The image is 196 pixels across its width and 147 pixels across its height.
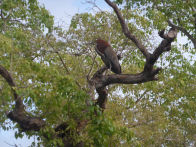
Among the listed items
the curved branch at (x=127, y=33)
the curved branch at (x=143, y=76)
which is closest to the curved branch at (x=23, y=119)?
the curved branch at (x=143, y=76)

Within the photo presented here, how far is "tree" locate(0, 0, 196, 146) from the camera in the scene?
6270 millimetres

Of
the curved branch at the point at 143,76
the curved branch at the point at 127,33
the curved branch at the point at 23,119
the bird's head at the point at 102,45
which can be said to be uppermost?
the curved branch at the point at 127,33

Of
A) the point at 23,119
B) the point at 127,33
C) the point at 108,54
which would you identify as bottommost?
the point at 23,119

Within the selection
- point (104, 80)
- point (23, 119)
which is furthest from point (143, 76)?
point (23, 119)

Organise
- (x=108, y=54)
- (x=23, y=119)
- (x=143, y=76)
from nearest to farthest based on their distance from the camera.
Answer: (x=143, y=76)
(x=108, y=54)
(x=23, y=119)

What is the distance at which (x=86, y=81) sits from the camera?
25.8 feet

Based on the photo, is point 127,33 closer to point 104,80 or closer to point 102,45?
point 102,45

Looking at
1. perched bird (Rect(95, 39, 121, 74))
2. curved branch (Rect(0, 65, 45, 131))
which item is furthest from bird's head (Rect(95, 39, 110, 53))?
curved branch (Rect(0, 65, 45, 131))

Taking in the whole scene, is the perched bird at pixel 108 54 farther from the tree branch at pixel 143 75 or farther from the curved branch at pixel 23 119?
the curved branch at pixel 23 119

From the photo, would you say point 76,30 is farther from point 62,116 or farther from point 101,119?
point 101,119

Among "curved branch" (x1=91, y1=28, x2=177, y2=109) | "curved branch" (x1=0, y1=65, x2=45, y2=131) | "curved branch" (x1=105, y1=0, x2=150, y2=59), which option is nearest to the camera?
"curved branch" (x1=91, y1=28, x2=177, y2=109)

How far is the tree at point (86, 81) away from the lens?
6.27m

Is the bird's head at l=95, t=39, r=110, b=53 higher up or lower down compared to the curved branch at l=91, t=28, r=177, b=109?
higher up

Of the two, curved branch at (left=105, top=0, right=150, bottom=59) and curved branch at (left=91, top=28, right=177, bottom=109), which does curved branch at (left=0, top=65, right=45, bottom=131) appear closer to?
curved branch at (left=91, top=28, right=177, bottom=109)
